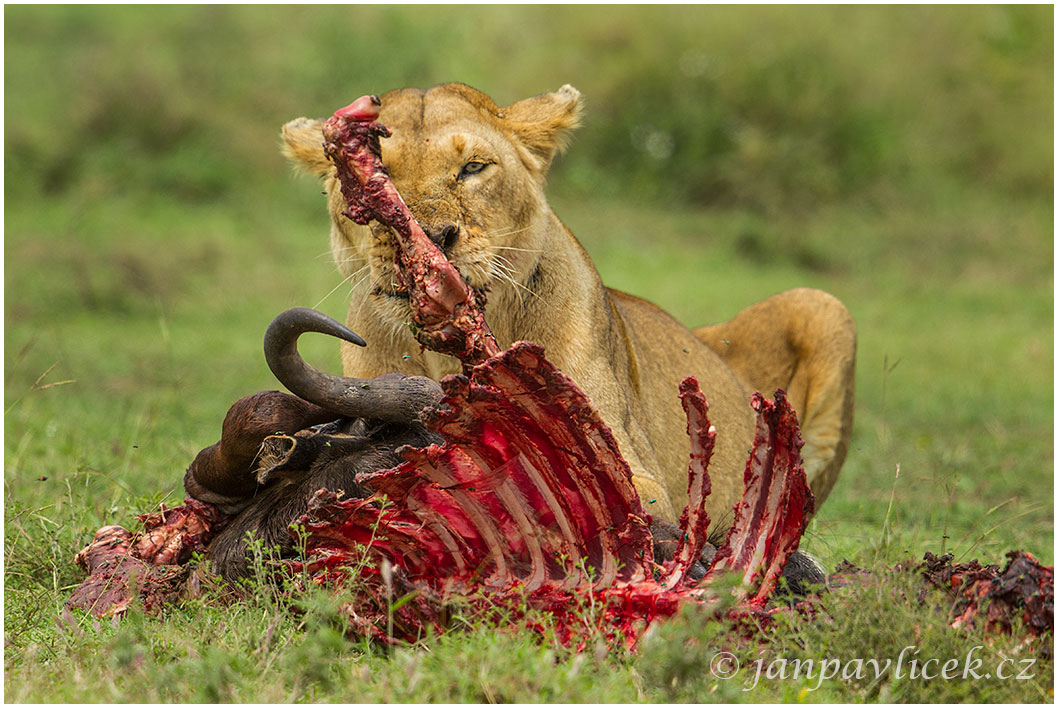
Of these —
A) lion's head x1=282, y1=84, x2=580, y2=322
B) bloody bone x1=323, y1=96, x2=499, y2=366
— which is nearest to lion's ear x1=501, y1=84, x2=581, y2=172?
lion's head x1=282, y1=84, x2=580, y2=322

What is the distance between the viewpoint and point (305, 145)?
409 cm

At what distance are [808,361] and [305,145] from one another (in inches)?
94.8

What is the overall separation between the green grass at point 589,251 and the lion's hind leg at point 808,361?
0.37m

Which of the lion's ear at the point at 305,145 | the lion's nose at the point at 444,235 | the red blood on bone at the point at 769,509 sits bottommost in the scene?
the red blood on bone at the point at 769,509

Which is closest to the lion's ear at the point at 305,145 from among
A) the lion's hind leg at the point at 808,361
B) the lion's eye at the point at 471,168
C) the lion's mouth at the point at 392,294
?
the lion's eye at the point at 471,168

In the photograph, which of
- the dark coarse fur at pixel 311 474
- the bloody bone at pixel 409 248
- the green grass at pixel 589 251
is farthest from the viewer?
the dark coarse fur at pixel 311 474

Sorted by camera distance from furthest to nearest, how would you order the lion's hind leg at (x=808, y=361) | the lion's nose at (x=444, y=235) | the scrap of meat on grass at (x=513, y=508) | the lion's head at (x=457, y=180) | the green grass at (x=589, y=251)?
1. the lion's hind leg at (x=808, y=361)
2. the lion's head at (x=457, y=180)
3. the lion's nose at (x=444, y=235)
4. the scrap of meat on grass at (x=513, y=508)
5. the green grass at (x=589, y=251)

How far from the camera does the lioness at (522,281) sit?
3498 mm

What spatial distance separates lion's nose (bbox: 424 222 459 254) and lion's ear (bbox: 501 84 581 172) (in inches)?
30.7

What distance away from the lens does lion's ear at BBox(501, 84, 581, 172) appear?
162 inches

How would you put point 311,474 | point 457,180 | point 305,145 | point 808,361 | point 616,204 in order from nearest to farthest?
1. point 311,474
2. point 457,180
3. point 305,145
4. point 808,361
5. point 616,204

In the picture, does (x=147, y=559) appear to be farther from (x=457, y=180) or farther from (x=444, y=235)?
(x=457, y=180)

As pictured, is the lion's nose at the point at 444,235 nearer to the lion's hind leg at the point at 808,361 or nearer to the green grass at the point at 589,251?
the green grass at the point at 589,251

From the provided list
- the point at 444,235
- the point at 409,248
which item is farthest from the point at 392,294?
the point at 409,248
